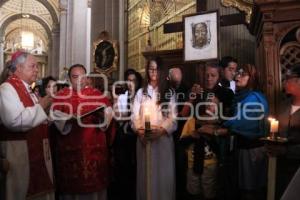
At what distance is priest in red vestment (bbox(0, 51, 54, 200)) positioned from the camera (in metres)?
3.23

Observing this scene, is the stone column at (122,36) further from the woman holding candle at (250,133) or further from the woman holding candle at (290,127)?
the woman holding candle at (290,127)

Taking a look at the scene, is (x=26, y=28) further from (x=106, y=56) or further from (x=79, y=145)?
(x=79, y=145)

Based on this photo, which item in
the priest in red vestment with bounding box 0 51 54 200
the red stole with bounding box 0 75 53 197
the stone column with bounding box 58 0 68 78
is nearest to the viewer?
the priest in red vestment with bounding box 0 51 54 200

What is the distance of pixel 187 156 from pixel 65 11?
14.7 metres

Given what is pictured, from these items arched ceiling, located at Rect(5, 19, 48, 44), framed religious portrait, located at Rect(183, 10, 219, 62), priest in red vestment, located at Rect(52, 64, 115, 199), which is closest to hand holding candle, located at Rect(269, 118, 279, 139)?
priest in red vestment, located at Rect(52, 64, 115, 199)

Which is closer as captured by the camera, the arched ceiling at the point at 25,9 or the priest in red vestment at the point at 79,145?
the priest in red vestment at the point at 79,145

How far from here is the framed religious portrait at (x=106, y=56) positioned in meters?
9.12

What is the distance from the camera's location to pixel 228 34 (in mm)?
6344

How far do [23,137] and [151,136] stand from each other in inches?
44.6

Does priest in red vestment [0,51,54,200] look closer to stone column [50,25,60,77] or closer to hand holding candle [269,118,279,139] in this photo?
hand holding candle [269,118,279,139]

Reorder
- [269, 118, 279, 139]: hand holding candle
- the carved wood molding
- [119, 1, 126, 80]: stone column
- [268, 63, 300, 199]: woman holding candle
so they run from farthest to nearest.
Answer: [119, 1, 126, 80]: stone column
the carved wood molding
[268, 63, 300, 199]: woman holding candle
[269, 118, 279, 139]: hand holding candle

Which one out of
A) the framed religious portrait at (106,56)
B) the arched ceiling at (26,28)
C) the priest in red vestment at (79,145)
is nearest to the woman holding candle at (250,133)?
the priest in red vestment at (79,145)

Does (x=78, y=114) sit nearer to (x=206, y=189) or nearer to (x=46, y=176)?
(x=46, y=176)

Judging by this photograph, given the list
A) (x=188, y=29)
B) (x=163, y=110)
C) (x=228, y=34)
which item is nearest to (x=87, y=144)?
(x=163, y=110)
